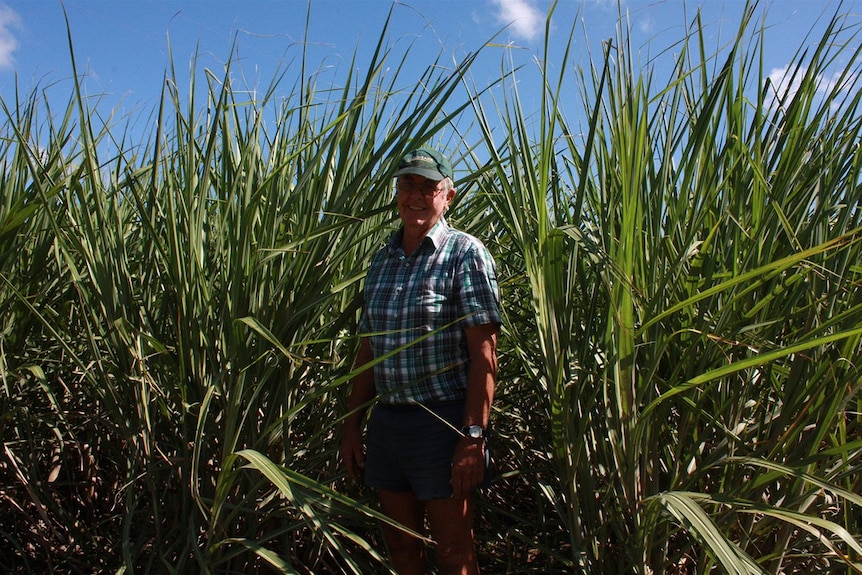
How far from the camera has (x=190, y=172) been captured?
4.67ft

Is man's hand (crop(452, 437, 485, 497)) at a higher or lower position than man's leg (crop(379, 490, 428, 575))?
higher

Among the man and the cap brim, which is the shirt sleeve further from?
the cap brim

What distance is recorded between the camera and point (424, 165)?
147 cm

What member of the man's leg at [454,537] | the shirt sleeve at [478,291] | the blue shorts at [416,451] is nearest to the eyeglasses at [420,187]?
the shirt sleeve at [478,291]

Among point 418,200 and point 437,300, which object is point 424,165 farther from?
point 437,300

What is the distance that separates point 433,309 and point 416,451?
0.97 feet

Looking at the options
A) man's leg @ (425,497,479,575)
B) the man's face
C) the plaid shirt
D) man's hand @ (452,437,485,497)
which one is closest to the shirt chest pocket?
the plaid shirt

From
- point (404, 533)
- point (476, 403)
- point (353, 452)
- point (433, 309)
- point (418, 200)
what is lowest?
point (404, 533)

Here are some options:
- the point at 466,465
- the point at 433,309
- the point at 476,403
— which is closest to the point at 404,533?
the point at 466,465

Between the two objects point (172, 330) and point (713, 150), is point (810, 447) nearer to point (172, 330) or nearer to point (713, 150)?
point (713, 150)

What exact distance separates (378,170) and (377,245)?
0.25 m

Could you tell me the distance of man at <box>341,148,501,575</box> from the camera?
1.42 meters

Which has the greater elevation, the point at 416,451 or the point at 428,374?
the point at 428,374

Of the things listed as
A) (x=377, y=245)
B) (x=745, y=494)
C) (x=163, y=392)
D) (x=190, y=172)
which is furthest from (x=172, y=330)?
(x=745, y=494)
